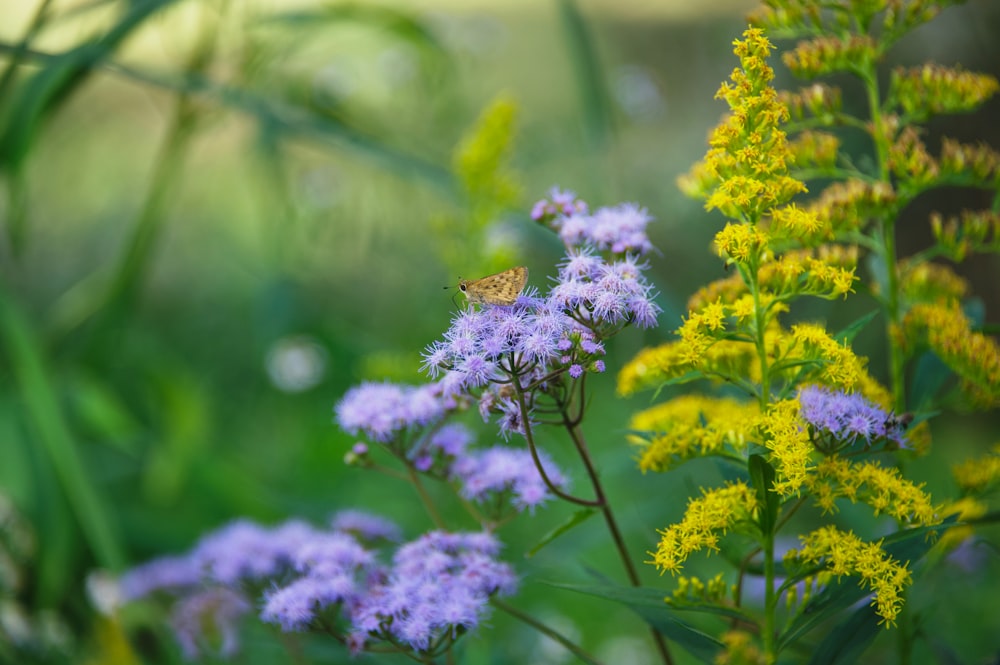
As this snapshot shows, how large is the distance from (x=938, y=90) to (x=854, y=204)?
0.18m

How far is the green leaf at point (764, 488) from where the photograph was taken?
81 cm

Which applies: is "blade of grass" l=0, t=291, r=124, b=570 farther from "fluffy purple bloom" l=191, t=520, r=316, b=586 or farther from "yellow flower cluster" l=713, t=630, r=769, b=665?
"yellow flower cluster" l=713, t=630, r=769, b=665

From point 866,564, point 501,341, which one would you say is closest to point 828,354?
point 866,564

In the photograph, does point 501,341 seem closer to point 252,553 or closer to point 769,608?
point 769,608

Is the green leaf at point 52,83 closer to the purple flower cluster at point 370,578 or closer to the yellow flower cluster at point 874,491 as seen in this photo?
the purple flower cluster at point 370,578

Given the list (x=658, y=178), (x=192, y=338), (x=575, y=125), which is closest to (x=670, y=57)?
(x=658, y=178)

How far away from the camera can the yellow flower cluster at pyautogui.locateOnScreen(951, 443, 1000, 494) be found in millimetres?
1003

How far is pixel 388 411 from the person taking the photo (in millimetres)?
1071

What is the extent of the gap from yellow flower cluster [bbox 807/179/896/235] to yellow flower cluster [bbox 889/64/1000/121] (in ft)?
0.37

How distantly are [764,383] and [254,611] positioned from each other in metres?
0.84

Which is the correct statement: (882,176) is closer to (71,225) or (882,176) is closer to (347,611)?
(347,611)

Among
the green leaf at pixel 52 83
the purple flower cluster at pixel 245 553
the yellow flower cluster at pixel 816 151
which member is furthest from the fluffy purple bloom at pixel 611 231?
the green leaf at pixel 52 83

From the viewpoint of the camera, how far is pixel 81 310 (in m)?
2.37

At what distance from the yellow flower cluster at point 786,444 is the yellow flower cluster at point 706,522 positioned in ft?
0.12
